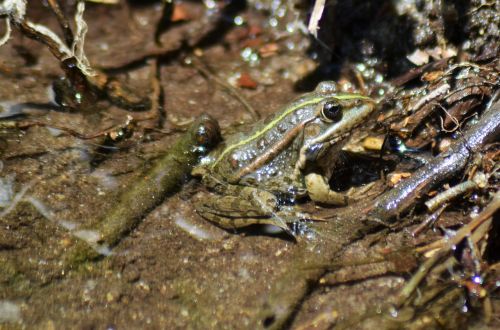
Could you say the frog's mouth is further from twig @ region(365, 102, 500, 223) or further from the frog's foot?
twig @ region(365, 102, 500, 223)

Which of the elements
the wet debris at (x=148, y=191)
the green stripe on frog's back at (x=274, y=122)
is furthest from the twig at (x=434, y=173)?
the wet debris at (x=148, y=191)

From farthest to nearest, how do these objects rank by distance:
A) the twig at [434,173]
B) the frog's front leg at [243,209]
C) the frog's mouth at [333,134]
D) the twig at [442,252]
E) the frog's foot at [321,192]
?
the frog's mouth at [333,134]
the frog's foot at [321,192]
the frog's front leg at [243,209]
the twig at [434,173]
the twig at [442,252]

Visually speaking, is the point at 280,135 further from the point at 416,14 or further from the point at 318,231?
the point at 416,14

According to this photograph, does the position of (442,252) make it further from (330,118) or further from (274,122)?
(274,122)

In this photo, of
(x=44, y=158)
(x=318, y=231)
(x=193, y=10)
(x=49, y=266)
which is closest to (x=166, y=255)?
(x=49, y=266)

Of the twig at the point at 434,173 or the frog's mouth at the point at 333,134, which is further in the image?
the frog's mouth at the point at 333,134

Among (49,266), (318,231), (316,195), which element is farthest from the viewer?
(316,195)

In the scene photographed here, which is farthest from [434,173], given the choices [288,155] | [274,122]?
[274,122]

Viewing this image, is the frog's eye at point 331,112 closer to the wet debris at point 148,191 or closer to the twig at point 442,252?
the wet debris at point 148,191

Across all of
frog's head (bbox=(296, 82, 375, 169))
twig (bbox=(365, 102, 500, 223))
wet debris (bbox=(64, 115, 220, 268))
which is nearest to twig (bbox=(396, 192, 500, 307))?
twig (bbox=(365, 102, 500, 223))
